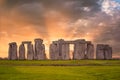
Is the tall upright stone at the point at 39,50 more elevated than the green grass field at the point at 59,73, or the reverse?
the tall upright stone at the point at 39,50

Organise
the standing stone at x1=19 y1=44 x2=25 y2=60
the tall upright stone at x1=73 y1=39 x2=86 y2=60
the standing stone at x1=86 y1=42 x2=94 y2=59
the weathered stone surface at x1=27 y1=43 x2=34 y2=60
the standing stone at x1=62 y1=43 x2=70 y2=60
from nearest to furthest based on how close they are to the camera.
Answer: the standing stone at x1=86 y1=42 x2=94 y2=59, the tall upright stone at x1=73 y1=39 x2=86 y2=60, the standing stone at x1=62 y1=43 x2=70 y2=60, the weathered stone surface at x1=27 y1=43 x2=34 y2=60, the standing stone at x1=19 y1=44 x2=25 y2=60

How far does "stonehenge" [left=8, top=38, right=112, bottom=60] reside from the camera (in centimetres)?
10288

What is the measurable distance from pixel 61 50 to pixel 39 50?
648cm

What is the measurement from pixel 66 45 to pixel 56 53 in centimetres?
391

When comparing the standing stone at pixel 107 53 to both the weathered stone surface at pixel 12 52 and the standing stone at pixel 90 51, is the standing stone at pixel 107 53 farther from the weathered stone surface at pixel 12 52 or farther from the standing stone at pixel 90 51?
the weathered stone surface at pixel 12 52

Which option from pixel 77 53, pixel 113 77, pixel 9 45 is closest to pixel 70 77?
pixel 113 77

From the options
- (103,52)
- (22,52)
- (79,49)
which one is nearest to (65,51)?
(79,49)

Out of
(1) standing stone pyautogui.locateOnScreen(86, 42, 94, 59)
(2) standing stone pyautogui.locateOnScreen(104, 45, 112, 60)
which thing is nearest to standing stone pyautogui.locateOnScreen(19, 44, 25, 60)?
(1) standing stone pyautogui.locateOnScreen(86, 42, 94, 59)

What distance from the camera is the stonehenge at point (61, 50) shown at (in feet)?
338

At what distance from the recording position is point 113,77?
46531 mm

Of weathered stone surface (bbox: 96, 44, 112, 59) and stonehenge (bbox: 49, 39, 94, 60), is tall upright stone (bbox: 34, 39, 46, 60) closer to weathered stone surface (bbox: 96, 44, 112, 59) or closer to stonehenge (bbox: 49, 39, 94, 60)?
stonehenge (bbox: 49, 39, 94, 60)

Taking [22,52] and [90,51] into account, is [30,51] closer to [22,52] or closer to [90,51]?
[22,52]

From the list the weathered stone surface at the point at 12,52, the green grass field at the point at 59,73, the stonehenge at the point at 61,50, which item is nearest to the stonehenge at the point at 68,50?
the stonehenge at the point at 61,50

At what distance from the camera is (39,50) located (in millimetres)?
104812
